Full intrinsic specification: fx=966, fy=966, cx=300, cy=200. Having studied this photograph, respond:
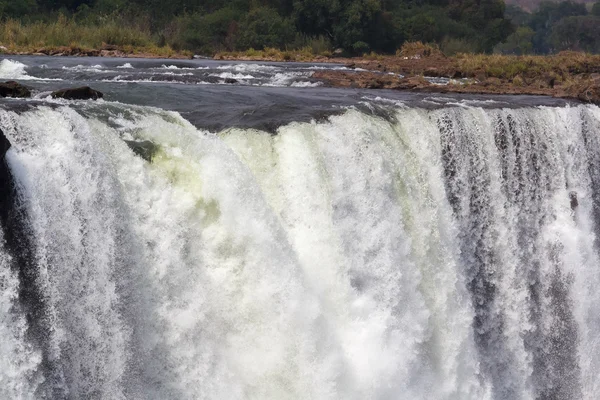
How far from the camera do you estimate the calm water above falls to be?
7441 mm

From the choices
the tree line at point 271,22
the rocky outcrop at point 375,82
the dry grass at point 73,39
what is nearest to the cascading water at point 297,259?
the rocky outcrop at point 375,82

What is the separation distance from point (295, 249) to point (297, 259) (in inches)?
6.8

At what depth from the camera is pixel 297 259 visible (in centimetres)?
917

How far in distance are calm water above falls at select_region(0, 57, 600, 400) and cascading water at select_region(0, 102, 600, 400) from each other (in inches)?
0.8

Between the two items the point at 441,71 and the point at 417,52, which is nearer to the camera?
the point at 441,71

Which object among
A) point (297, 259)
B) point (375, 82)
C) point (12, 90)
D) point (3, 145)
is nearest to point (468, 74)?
point (375, 82)

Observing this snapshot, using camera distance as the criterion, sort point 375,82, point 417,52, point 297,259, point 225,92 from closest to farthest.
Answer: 1. point 297,259
2. point 225,92
3. point 375,82
4. point 417,52

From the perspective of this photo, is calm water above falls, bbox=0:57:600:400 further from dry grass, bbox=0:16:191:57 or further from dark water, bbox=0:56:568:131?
dry grass, bbox=0:16:191:57

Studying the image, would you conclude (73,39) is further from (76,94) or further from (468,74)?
(76,94)

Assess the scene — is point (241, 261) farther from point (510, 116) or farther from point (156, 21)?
point (156, 21)

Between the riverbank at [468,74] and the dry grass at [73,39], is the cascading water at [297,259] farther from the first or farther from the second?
the dry grass at [73,39]

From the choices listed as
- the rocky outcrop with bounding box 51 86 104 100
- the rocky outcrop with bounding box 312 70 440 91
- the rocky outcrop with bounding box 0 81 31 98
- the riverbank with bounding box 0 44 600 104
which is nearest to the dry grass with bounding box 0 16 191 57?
the riverbank with bounding box 0 44 600 104

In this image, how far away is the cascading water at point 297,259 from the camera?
7.41 meters

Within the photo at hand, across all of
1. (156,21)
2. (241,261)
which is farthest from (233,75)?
(156,21)
